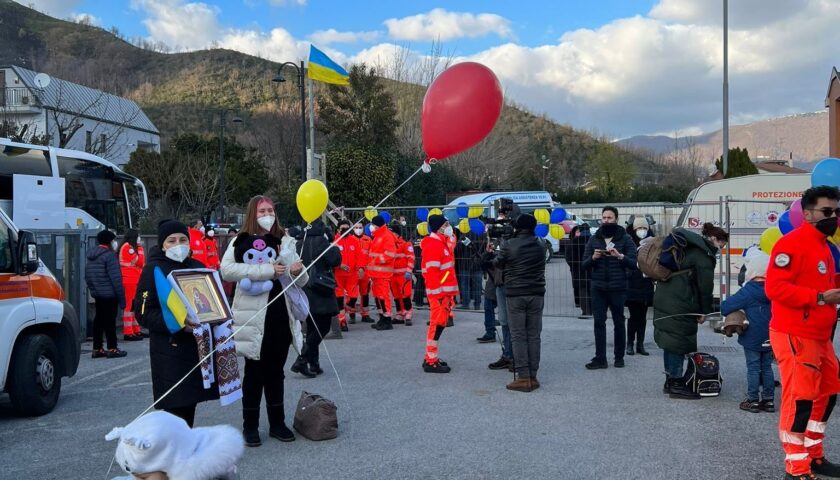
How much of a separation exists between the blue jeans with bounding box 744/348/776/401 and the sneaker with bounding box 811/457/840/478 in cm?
171

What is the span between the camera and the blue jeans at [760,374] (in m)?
6.33

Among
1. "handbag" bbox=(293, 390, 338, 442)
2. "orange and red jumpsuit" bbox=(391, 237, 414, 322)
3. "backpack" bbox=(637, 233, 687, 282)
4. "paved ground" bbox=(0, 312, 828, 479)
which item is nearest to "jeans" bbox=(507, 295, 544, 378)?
"paved ground" bbox=(0, 312, 828, 479)

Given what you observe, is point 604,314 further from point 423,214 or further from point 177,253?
point 423,214

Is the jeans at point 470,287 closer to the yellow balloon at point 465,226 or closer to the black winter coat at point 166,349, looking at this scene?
the yellow balloon at point 465,226

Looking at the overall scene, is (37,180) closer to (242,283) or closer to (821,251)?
(242,283)

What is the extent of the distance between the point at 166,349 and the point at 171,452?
7.45 feet

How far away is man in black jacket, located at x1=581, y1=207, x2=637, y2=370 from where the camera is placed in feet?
27.1

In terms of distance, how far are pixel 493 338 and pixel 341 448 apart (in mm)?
5360

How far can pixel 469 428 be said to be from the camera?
5.98 m

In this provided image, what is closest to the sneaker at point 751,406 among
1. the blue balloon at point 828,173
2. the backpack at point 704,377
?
the backpack at point 704,377

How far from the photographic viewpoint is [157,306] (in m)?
4.46

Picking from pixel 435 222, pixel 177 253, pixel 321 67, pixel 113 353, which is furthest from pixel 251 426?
pixel 321 67

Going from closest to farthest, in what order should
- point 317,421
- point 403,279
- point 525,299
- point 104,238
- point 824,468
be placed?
point 824,468
point 317,421
point 525,299
point 104,238
point 403,279

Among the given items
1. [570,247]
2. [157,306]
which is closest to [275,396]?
[157,306]
